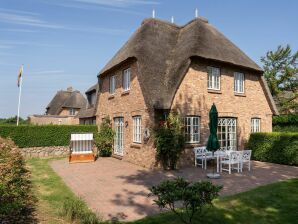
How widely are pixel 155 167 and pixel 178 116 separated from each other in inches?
116

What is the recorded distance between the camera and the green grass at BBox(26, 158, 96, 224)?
657 centimetres

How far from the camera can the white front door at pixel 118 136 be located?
57.3ft

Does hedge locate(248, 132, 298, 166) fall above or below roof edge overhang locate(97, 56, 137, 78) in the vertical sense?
below

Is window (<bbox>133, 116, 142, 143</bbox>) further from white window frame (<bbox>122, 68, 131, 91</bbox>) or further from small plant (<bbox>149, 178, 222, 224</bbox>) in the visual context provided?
small plant (<bbox>149, 178, 222, 224</bbox>)

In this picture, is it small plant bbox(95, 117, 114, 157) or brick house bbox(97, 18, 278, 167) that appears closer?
brick house bbox(97, 18, 278, 167)

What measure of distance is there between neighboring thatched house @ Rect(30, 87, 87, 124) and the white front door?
845 inches

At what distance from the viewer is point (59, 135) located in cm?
1955

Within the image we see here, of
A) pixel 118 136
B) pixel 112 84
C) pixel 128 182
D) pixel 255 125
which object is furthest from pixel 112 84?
pixel 255 125

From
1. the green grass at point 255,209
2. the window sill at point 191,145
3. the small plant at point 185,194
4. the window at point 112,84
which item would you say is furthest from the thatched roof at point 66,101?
the small plant at point 185,194

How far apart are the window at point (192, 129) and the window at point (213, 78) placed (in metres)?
2.43

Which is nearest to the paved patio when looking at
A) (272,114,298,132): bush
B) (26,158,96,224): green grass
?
(26,158,96,224): green grass

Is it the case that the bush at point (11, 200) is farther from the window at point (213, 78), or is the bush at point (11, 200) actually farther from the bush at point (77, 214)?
the window at point (213, 78)

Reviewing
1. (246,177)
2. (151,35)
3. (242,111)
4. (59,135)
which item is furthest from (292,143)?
(59,135)

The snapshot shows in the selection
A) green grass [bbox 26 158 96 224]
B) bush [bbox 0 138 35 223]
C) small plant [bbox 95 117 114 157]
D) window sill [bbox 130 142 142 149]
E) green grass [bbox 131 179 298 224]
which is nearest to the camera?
bush [bbox 0 138 35 223]
